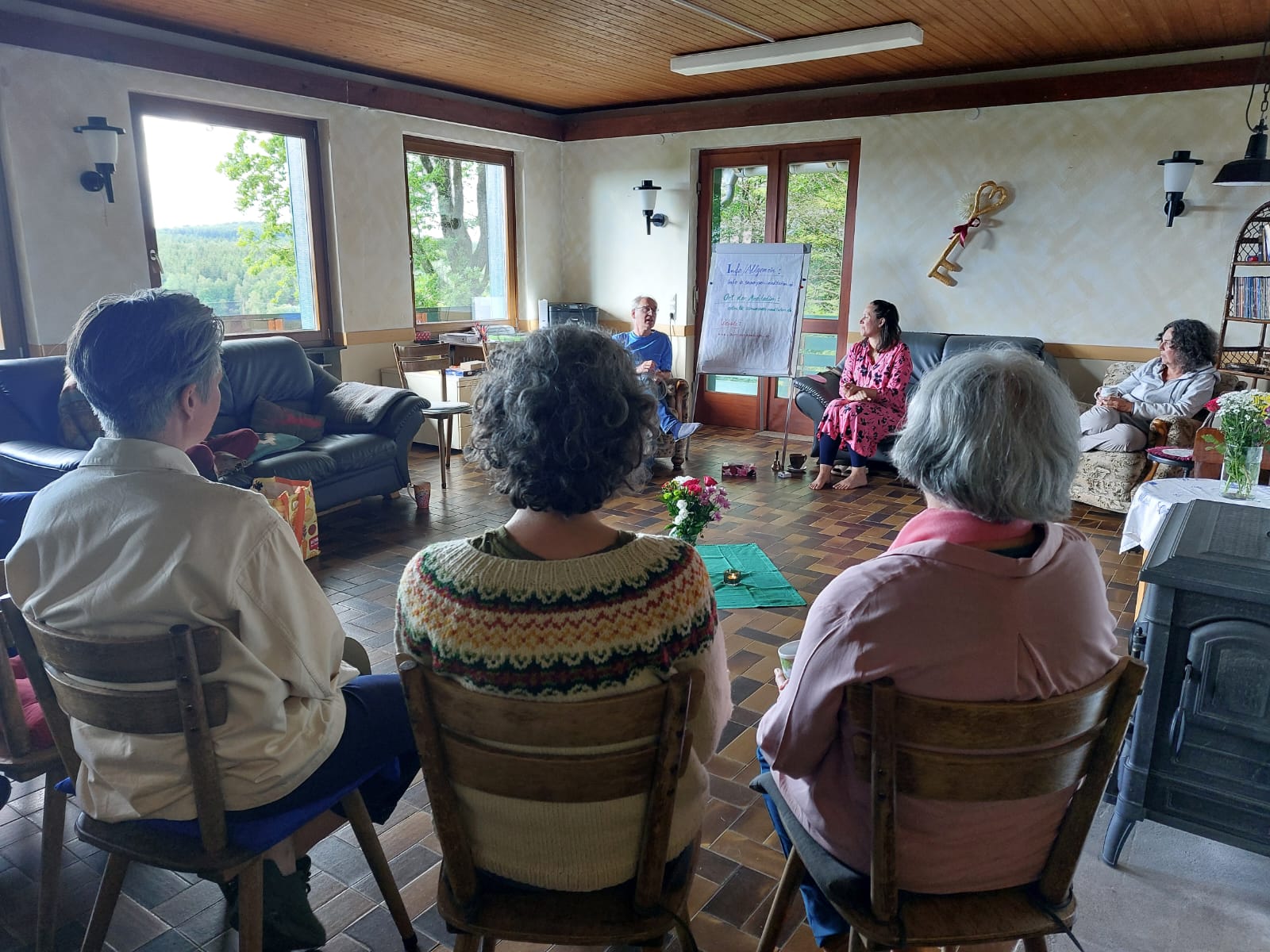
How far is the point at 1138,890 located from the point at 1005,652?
1.19 meters

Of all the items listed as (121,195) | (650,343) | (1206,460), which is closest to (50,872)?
(1206,460)

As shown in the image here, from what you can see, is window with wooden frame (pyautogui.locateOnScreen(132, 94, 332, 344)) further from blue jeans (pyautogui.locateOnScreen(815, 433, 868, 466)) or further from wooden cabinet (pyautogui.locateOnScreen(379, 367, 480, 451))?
blue jeans (pyautogui.locateOnScreen(815, 433, 868, 466))

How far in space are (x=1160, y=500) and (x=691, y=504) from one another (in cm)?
161

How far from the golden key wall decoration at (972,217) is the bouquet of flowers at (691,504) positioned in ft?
13.5

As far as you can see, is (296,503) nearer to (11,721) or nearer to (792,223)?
(11,721)

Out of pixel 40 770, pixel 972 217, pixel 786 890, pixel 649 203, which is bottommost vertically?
pixel 786 890

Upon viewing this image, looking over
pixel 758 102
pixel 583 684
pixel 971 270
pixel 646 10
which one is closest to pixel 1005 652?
pixel 583 684

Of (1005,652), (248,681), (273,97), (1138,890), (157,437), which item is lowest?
(1138,890)

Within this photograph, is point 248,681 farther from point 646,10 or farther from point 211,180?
point 211,180

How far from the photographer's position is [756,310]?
6406 millimetres

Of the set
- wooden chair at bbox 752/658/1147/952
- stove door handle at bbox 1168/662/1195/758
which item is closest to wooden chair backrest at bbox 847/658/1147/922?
wooden chair at bbox 752/658/1147/952

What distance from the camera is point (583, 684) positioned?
1143 mm

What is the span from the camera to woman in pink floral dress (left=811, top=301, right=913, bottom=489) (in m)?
5.55

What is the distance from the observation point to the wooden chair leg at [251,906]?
1389 mm
